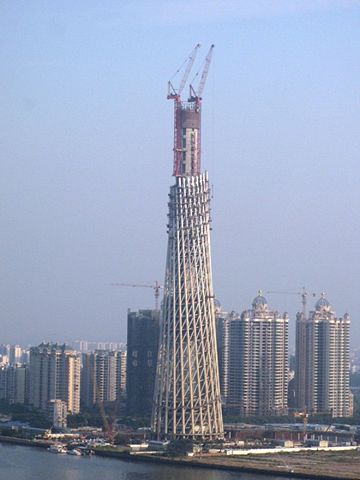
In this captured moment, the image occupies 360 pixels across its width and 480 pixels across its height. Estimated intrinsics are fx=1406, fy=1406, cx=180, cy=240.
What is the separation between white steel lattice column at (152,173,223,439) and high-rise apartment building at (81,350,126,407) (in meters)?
12.9

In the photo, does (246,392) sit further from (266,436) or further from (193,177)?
(193,177)

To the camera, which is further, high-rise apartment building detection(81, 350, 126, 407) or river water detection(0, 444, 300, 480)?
high-rise apartment building detection(81, 350, 126, 407)

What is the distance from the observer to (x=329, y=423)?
39.8 meters

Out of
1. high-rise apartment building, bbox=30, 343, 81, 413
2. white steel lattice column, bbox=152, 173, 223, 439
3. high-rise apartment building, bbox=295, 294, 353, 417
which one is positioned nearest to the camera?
white steel lattice column, bbox=152, 173, 223, 439

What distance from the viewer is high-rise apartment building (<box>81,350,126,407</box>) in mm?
44969

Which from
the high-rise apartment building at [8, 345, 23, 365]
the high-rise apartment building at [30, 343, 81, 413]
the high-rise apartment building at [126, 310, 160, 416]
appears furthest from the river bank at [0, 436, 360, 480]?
the high-rise apartment building at [8, 345, 23, 365]

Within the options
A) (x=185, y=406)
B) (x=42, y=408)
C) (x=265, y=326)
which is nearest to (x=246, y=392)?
(x=265, y=326)

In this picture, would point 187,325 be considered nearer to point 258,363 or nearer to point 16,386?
point 258,363

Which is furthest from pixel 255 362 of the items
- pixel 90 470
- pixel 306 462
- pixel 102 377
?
pixel 90 470

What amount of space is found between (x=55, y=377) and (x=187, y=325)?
12.1 m

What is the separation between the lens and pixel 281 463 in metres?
28.2

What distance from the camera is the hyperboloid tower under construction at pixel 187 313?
102 ft

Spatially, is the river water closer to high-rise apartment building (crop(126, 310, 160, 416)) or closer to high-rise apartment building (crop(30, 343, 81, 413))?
high-rise apartment building (crop(126, 310, 160, 416))

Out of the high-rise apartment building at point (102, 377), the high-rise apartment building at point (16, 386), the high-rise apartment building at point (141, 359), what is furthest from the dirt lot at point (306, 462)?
the high-rise apartment building at point (16, 386)
